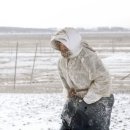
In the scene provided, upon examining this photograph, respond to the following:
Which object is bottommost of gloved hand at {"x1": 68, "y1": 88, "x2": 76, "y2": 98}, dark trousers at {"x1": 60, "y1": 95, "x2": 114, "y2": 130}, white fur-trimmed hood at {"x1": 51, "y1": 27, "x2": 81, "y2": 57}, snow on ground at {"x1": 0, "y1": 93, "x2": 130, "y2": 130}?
snow on ground at {"x1": 0, "y1": 93, "x2": 130, "y2": 130}

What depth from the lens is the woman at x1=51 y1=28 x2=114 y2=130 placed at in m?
3.91

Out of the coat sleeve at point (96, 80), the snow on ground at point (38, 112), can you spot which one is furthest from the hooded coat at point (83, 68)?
the snow on ground at point (38, 112)

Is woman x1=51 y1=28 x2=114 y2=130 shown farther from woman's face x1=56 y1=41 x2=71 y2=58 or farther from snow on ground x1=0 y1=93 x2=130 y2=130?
snow on ground x1=0 y1=93 x2=130 y2=130

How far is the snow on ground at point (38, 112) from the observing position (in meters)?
8.43

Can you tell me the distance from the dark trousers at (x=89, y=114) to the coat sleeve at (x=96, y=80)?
74mm

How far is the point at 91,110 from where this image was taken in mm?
4109

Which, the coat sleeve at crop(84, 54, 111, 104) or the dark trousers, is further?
the dark trousers

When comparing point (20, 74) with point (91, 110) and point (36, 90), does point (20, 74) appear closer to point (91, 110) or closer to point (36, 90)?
point (36, 90)

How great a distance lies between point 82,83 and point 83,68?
15 cm

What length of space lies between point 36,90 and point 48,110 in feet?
17.1

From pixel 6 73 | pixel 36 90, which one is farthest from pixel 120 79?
pixel 6 73

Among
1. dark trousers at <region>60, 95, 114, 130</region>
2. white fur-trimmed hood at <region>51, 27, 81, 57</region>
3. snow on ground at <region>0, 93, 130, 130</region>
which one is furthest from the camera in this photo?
snow on ground at <region>0, 93, 130, 130</region>

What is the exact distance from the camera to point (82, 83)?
403 cm

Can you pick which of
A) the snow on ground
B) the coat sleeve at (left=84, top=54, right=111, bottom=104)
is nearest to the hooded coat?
the coat sleeve at (left=84, top=54, right=111, bottom=104)
